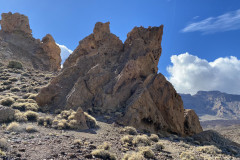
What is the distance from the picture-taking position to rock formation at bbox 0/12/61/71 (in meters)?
55.2

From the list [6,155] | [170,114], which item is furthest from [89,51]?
[6,155]

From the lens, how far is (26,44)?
59.4m

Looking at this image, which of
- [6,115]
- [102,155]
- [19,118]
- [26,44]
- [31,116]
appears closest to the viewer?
[102,155]

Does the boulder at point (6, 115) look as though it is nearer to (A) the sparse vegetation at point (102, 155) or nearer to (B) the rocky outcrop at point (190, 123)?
(A) the sparse vegetation at point (102, 155)

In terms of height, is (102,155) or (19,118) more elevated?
(19,118)

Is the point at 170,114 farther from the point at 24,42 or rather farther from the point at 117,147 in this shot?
the point at 24,42

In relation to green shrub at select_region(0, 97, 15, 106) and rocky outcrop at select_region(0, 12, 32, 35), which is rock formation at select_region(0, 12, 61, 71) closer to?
rocky outcrop at select_region(0, 12, 32, 35)

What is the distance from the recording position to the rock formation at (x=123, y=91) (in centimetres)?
1797

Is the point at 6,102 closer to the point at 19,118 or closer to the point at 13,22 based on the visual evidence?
the point at 19,118

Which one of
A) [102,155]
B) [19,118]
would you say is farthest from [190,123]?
[19,118]

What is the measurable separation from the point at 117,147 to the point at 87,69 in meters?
15.4

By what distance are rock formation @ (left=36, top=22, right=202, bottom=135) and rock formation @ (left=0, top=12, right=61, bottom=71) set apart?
121 ft

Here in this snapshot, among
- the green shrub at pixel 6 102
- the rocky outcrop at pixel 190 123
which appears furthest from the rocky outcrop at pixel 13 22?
the rocky outcrop at pixel 190 123

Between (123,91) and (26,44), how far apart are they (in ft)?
174
